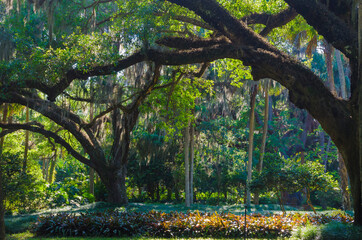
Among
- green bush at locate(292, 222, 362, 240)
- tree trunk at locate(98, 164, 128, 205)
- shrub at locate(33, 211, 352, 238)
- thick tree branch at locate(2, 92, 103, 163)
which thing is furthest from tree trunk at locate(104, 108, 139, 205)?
green bush at locate(292, 222, 362, 240)

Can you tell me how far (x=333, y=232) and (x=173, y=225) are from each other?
425 cm

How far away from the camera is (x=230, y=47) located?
8352 mm

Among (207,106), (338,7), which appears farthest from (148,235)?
(207,106)

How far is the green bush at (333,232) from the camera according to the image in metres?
6.74

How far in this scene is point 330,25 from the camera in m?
7.49

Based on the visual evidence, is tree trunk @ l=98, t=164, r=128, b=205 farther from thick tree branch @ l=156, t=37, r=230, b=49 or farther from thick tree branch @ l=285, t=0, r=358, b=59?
thick tree branch @ l=285, t=0, r=358, b=59

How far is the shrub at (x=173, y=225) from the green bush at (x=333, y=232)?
4.76 feet

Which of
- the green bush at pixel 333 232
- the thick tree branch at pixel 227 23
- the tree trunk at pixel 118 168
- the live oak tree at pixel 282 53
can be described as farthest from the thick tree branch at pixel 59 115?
the green bush at pixel 333 232

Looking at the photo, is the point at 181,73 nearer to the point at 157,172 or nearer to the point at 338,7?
the point at 338,7

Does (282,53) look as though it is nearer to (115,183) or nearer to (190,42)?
(190,42)

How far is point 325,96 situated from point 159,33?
4.69 m

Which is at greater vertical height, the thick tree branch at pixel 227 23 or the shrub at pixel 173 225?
the thick tree branch at pixel 227 23

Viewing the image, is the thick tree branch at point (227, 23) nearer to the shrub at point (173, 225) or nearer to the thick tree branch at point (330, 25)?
the thick tree branch at point (330, 25)

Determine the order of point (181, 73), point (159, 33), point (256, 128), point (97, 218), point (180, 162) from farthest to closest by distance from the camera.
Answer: point (256, 128) → point (180, 162) → point (181, 73) → point (97, 218) → point (159, 33)
